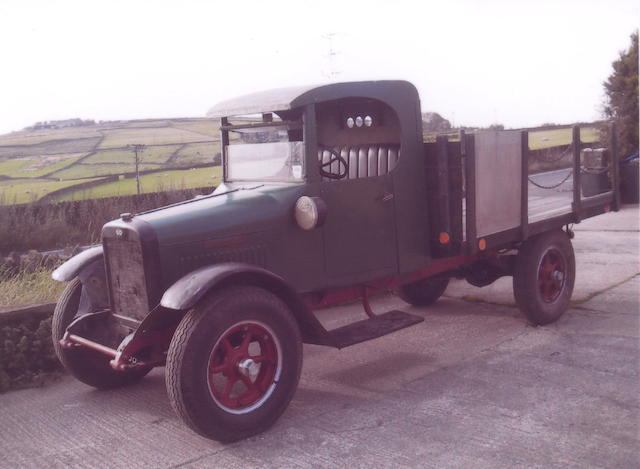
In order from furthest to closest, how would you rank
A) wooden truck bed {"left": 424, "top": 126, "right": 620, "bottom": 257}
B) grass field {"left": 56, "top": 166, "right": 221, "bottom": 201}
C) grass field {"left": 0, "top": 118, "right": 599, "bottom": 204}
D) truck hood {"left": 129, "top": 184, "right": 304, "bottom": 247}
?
grass field {"left": 0, "top": 118, "right": 599, "bottom": 204} → grass field {"left": 56, "top": 166, "right": 221, "bottom": 201} → wooden truck bed {"left": 424, "top": 126, "right": 620, "bottom": 257} → truck hood {"left": 129, "top": 184, "right": 304, "bottom": 247}

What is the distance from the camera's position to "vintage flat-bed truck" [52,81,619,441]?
419cm

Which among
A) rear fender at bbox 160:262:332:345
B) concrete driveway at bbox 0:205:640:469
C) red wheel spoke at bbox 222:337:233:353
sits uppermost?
rear fender at bbox 160:262:332:345

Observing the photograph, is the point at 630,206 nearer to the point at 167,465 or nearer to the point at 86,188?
the point at 86,188

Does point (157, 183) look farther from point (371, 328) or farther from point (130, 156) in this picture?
point (371, 328)

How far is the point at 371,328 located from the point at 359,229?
0.75 metres

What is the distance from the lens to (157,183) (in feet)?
40.0

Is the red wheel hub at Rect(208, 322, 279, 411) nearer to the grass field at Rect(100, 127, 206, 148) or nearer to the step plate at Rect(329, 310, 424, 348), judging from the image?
the step plate at Rect(329, 310, 424, 348)

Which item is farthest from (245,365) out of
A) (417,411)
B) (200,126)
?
(200,126)

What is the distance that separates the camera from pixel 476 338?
616cm

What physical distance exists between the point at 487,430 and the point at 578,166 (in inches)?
139

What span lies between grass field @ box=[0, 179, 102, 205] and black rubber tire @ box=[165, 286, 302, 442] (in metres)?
7.18

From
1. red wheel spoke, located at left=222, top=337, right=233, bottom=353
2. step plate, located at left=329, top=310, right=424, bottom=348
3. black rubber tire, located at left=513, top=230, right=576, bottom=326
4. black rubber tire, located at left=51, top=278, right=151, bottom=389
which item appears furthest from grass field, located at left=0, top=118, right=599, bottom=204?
red wheel spoke, located at left=222, top=337, right=233, bottom=353

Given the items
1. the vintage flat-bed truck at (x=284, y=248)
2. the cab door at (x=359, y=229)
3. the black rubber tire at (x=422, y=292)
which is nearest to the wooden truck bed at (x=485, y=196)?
the vintage flat-bed truck at (x=284, y=248)

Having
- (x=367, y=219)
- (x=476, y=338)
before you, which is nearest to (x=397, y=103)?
(x=367, y=219)
